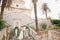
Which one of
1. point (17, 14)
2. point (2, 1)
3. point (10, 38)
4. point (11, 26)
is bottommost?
point (10, 38)

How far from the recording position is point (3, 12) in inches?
227

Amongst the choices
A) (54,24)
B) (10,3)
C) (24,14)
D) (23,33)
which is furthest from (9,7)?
(54,24)

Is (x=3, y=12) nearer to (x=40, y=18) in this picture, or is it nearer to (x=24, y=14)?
(x=24, y=14)

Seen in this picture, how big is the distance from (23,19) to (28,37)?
0.58 meters

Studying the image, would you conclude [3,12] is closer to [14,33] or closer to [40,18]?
[14,33]

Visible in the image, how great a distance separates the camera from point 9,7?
5816 mm

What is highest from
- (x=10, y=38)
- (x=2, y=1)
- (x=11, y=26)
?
(x=2, y=1)

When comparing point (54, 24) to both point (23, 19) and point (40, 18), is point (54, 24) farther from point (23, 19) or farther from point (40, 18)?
point (23, 19)

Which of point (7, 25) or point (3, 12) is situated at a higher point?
point (3, 12)

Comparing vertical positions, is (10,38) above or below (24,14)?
below

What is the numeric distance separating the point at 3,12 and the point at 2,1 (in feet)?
1.17

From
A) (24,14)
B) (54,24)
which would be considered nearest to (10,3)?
(24,14)

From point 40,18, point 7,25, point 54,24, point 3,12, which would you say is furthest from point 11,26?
point 54,24

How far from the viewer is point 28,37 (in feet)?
18.6
